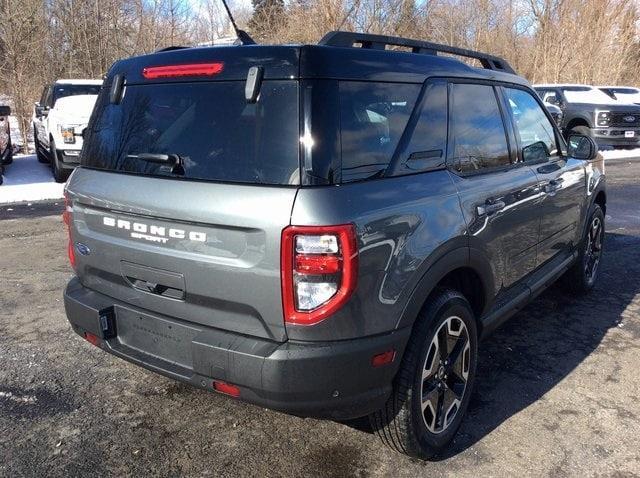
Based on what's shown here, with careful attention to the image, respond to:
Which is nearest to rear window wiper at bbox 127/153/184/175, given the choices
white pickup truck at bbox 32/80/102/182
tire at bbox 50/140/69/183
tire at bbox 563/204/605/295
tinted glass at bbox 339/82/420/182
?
tinted glass at bbox 339/82/420/182

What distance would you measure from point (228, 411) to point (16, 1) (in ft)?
49.4

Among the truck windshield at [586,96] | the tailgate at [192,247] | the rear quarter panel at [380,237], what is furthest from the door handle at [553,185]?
the truck windshield at [586,96]

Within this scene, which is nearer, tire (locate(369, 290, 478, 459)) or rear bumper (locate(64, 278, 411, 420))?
rear bumper (locate(64, 278, 411, 420))

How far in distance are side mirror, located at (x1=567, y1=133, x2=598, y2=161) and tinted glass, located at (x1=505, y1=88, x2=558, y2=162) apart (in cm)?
31

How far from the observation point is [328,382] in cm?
231

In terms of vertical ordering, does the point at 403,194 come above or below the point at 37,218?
above

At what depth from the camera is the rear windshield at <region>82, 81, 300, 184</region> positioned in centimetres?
234

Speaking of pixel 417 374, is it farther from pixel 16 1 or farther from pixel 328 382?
pixel 16 1

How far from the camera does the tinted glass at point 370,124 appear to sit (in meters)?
2.40

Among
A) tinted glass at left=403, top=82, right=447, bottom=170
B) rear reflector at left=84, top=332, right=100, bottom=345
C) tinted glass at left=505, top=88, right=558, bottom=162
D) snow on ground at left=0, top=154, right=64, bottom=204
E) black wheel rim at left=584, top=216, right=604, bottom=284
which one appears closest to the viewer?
tinted glass at left=403, top=82, right=447, bottom=170

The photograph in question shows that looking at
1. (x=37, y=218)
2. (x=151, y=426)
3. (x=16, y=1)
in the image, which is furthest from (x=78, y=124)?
(x=151, y=426)

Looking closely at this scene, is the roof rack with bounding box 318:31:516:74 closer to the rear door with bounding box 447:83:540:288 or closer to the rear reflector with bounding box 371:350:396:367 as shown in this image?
the rear door with bounding box 447:83:540:288

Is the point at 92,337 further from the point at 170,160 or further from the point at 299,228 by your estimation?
the point at 299,228

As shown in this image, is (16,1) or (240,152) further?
(16,1)
